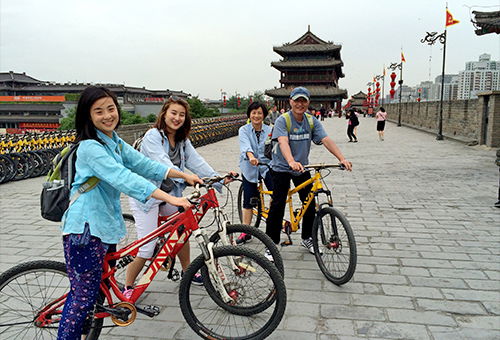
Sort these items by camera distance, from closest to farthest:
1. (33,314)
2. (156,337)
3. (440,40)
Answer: (33,314) → (156,337) → (440,40)

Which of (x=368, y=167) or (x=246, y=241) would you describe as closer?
(x=246, y=241)

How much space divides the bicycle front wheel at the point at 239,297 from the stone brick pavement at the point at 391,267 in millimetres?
184

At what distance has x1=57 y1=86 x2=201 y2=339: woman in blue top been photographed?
2240 millimetres

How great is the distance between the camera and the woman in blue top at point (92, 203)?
7.35 feet

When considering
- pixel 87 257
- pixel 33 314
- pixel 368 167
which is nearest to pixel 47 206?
pixel 87 257

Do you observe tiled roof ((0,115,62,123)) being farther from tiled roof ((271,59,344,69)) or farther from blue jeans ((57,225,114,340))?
blue jeans ((57,225,114,340))

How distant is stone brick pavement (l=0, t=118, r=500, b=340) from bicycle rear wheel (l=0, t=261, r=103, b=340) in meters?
0.41

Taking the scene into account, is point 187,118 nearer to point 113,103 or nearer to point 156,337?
point 113,103

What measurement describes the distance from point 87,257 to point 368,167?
367 inches

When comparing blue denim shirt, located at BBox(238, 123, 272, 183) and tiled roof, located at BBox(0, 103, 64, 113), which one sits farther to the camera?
tiled roof, located at BBox(0, 103, 64, 113)

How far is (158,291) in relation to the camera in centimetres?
356

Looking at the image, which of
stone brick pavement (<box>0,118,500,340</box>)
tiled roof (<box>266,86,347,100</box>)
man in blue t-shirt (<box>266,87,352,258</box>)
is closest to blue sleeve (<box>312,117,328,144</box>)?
man in blue t-shirt (<box>266,87,352,258</box>)

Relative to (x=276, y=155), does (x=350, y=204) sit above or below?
below

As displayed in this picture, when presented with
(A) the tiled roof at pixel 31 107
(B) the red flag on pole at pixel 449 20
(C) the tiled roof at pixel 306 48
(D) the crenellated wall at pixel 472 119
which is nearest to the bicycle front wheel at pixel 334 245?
(D) the crenellated wall at pixel 472 119
